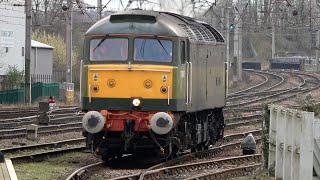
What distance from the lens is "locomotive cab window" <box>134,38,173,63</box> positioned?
17.8 metres

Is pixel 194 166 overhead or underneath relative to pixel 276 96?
underneath

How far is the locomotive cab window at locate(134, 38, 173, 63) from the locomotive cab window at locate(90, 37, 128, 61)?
0.26 m

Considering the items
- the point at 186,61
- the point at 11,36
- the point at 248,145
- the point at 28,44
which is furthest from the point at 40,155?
the point at 11,36

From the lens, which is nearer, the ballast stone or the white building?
the ballast stone

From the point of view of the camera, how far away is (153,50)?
17.9 m

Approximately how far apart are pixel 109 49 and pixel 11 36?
41855 millimetres

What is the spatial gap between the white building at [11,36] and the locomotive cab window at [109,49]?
128ft

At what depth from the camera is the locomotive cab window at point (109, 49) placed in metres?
17.9

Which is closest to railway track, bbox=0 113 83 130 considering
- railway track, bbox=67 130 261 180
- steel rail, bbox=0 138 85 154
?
steel rail, bbox=0 138 85 154

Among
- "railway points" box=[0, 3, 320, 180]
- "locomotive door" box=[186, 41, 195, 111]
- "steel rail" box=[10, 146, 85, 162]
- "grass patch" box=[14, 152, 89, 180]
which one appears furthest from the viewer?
"locomotive door" box=[186, 41, 195, 111]

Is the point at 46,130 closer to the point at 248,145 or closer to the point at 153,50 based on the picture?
the point at 248,145

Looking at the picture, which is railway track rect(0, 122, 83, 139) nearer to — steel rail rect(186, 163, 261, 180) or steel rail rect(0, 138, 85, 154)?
steel rail rect(0, 138, 85, 154)

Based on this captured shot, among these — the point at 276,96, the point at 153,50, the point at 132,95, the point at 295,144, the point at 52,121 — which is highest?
the point at 153,50

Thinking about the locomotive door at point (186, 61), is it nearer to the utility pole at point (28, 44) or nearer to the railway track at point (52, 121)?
the railway track at point (52, 121)
